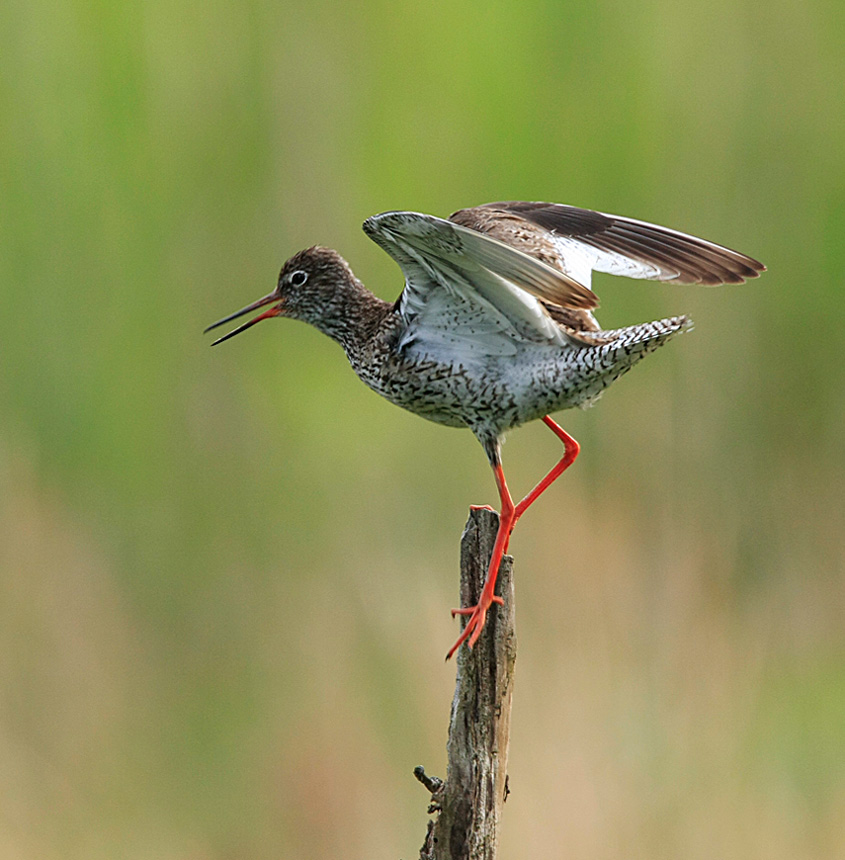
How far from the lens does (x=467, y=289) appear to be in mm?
3678

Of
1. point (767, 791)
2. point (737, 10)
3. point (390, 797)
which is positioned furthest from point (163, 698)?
point (737, 10)

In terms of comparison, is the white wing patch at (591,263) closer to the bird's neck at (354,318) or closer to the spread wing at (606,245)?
the spread wing at (606,245)

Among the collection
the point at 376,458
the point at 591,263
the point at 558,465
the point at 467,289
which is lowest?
the point at 558,465

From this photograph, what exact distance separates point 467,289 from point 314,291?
118 cm

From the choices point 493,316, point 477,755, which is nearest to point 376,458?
point 493,316

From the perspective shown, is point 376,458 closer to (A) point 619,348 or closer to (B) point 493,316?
(B) point 493,316

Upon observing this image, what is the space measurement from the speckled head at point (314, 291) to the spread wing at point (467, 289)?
635mm

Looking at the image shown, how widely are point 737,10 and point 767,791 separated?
4.36 meters

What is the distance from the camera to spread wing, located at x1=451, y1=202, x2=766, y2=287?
13.8 ft

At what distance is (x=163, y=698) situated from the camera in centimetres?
468

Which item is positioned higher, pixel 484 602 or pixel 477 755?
pixel 484 602

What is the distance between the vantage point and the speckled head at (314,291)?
4574 mm

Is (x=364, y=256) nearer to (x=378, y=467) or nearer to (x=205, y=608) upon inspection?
(x=378, y=467)

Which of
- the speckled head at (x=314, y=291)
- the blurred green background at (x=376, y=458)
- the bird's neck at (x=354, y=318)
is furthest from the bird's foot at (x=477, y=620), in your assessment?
the speckled head at (x=314, y=291)
